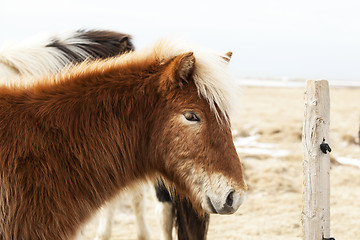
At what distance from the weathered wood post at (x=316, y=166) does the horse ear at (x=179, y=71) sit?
112 centimetres

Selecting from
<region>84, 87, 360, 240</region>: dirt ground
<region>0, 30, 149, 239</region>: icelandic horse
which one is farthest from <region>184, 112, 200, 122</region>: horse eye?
<region>0, 30, 149, 239</region>: icelandic horse

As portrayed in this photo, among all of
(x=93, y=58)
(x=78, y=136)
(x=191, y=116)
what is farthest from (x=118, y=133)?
(x=93, y=58)

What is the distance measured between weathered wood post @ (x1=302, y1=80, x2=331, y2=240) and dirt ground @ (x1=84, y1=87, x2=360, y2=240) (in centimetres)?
61

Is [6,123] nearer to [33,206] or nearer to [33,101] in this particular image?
[33,101]

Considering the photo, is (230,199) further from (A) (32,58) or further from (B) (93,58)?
(A) (32,58)

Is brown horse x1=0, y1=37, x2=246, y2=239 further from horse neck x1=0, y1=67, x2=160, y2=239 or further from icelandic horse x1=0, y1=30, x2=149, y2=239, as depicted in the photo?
icelandic horse x1=0, y1=30, x2=149, y2=239

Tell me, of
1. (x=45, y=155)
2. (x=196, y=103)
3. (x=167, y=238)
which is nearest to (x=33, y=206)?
(x=45, y=155)

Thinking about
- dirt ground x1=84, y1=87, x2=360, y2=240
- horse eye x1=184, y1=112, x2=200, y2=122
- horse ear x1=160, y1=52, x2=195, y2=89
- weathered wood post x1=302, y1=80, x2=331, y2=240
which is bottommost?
dirt ground x1=84, y1=87, x2=360, y2=240

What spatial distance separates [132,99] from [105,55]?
7.90 ft

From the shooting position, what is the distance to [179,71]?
243cm

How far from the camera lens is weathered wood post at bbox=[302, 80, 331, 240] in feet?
10.1

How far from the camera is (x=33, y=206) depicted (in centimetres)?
227

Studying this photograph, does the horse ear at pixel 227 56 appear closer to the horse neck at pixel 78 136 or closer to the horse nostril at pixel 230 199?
the horse neck at pixel 78 136

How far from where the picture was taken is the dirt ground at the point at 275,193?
5.23 metres
